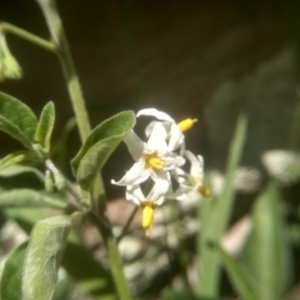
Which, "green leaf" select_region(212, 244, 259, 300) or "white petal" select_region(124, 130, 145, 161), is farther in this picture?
"green leaf" select_region(212, 244, 259, 300)

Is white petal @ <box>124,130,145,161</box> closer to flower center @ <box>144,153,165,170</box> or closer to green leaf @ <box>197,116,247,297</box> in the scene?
flower center @ <box>144,153,165,170</box>

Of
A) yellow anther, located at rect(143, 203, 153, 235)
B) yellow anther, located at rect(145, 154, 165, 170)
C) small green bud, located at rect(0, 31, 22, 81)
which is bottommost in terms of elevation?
yellow anther, located at rect(143, 203, 153, 235)

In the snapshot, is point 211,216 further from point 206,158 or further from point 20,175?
point 20,175

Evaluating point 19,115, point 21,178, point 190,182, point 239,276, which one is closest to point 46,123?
point 19,115

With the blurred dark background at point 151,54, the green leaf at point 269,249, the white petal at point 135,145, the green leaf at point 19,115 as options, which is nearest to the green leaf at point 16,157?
the green leaf at point 19,115

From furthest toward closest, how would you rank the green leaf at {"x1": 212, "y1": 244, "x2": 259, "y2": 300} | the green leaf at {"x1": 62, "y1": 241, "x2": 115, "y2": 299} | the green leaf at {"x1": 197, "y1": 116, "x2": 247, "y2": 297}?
the green leaf at {"x1": 197, "y1": 116, "x2": 247, "y2": 297} < the green leaf at {"x1": 212, "y1": 244, "x2": 259, "y2": 300} < the green leaf at {"x1": 62, "y1": 241, "x2": 115, "y2": 299}

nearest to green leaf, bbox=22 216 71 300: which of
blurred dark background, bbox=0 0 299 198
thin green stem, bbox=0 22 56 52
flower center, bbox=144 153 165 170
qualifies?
flower center, bbox=144 153 165 170

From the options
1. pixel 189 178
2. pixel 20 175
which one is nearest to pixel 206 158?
pixel 189 178
